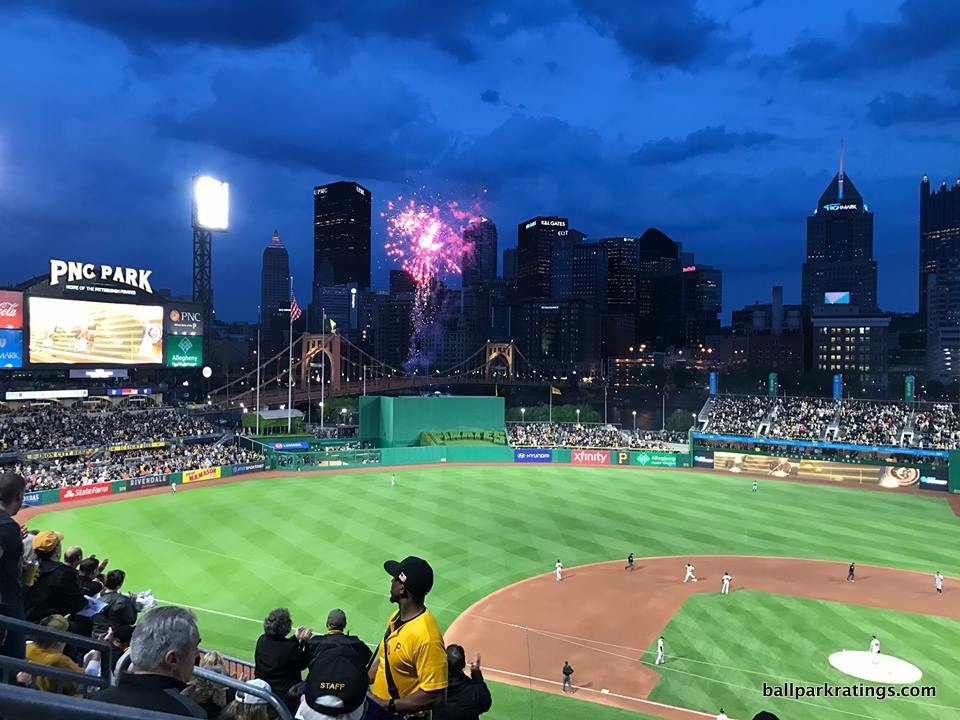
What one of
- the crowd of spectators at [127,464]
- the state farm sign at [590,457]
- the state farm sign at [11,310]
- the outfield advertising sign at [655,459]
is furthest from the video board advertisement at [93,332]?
the outfield advertising sign at [655,459]

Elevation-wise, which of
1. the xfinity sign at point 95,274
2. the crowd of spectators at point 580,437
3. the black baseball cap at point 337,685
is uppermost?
the xfinity sign at point 95,274

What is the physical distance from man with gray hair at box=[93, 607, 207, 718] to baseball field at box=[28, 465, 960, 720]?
56.8 ft

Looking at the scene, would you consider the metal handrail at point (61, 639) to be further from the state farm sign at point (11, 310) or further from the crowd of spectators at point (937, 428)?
the crowd of spectators at point (937, 428)

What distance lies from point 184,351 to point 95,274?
10.3 metres

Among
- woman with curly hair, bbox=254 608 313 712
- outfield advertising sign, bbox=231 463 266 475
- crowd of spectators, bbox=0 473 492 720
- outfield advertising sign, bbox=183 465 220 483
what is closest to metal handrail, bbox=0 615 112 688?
crowd of spectators, bbox=0 473 492 720

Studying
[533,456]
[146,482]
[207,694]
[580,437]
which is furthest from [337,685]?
[580,437]

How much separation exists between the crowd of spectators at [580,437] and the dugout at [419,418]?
12.6ft

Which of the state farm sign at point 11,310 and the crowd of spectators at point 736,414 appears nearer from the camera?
the state farm sign at point 11,310

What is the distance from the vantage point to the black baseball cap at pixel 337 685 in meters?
5.09

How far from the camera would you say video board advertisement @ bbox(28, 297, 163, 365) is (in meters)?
53.3

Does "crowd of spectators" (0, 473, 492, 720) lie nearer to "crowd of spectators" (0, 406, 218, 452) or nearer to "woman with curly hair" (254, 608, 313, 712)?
"woman with curly hair" (254, 608, 313, 712)

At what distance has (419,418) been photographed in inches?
2657

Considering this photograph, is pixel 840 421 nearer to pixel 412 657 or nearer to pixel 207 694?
pixel 412 657

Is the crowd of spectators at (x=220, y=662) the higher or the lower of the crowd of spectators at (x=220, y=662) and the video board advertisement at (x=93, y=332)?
the lower
